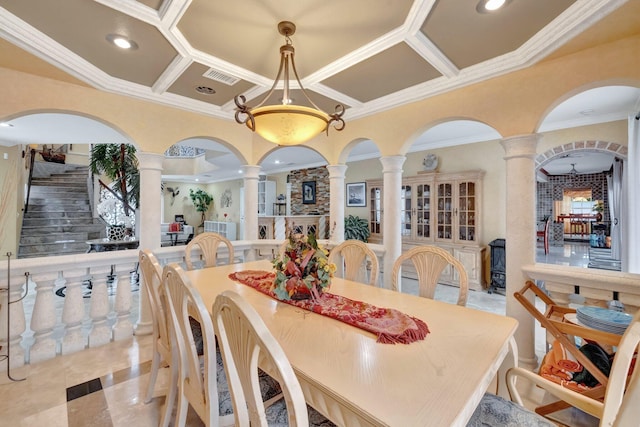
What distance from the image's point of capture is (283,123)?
170cm

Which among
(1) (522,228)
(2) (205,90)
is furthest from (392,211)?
(2) (205,90)

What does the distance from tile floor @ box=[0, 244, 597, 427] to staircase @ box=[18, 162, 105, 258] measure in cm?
504

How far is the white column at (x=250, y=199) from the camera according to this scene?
12.5 feet

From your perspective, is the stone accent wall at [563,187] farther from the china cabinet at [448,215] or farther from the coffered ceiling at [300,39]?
the coffered ceiling at [300,39]

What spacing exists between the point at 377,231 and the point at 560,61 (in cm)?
447

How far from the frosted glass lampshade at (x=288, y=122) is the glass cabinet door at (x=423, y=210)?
4151 millimetres

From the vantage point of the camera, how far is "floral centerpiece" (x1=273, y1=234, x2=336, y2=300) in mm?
1565

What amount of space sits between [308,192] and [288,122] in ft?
20.5

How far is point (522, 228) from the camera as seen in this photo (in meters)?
2.33

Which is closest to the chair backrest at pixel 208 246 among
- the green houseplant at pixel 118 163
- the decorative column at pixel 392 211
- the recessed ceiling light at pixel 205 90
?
the recessed ceiling light at pixel 205 90

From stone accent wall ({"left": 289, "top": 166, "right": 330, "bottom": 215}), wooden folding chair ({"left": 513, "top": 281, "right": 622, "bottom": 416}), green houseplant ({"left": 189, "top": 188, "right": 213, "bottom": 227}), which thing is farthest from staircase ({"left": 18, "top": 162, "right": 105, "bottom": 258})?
wooden folding chair ({"left": 513, "top": 281, "right": 622, "bottom": 416})

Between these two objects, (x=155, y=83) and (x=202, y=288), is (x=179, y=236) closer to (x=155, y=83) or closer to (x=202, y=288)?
(x=155, y=83)

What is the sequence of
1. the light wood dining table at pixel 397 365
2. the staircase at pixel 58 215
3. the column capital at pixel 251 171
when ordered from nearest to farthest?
the light wood dining table at pixel 397 365 → the column capital at pixel 251 171 → the staircase at pixel 58 215

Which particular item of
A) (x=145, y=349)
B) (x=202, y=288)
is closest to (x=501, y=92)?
(x=202, y=288)
